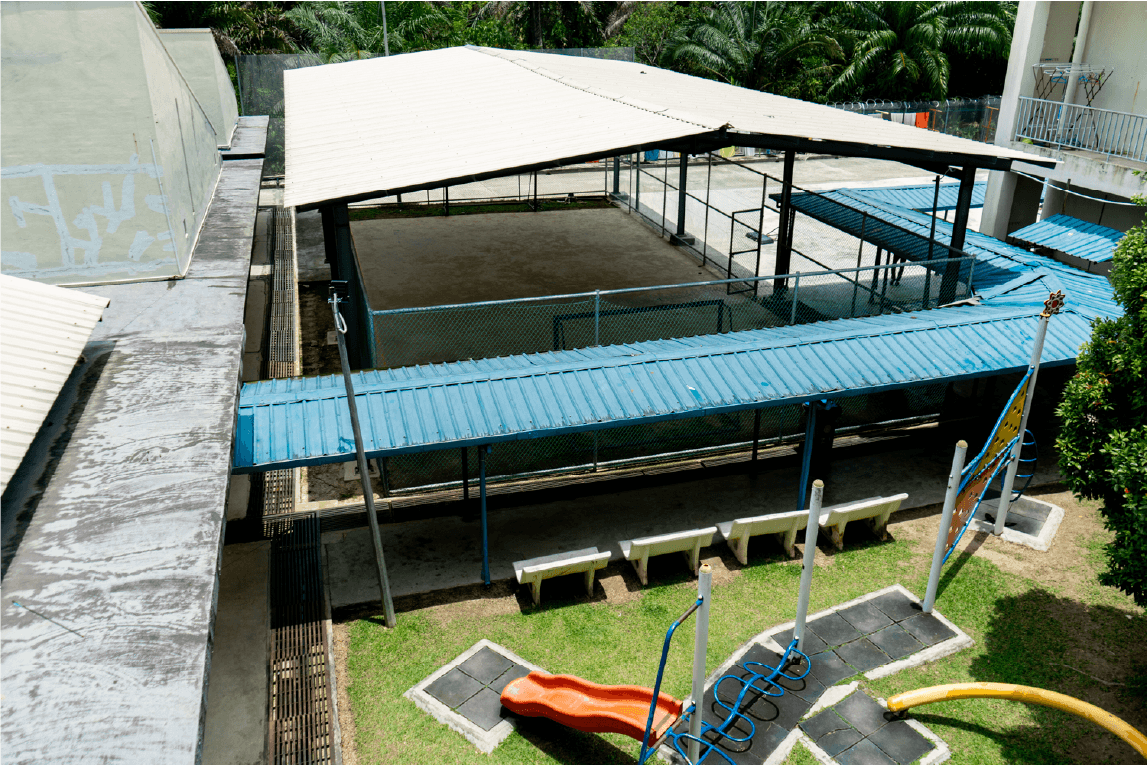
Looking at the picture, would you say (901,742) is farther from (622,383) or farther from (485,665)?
(622,383)

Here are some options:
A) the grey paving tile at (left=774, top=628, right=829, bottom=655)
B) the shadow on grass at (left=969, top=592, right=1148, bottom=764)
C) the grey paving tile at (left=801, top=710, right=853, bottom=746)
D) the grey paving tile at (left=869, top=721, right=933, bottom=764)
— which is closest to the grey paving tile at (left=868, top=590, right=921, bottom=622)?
the shadow on grass at (left=969, top=592, right=1148, bottom=764)

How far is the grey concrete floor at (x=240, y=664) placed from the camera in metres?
8.86

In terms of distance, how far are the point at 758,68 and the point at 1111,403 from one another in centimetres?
3735

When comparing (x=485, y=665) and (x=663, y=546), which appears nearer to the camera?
(x=485, y=665)

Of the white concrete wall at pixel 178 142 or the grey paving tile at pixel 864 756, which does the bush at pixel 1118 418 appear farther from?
the white concrete wall at pixel 178 142

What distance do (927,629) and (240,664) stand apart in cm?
810

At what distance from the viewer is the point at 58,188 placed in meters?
11.7

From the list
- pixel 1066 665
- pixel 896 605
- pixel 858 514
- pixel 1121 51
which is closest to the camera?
pixel 1066 665

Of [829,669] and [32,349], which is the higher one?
[32,349]

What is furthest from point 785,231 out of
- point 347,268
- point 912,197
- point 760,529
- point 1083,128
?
point 347,268

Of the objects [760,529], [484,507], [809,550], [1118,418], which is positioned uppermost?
[1118,418]

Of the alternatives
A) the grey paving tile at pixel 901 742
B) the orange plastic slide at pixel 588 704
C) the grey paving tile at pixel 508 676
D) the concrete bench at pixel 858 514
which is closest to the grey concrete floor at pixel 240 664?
the grey paving tile at pixel 508 676

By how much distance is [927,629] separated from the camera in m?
10.6

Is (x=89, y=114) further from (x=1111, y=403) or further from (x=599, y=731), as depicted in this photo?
(x=1111, y=403)
